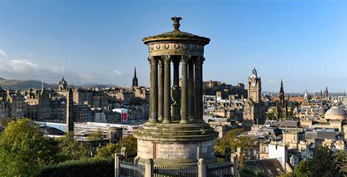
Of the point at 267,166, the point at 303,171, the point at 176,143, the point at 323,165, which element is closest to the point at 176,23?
the point at 176,143

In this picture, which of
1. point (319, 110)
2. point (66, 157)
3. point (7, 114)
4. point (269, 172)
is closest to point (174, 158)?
point (66, 157)

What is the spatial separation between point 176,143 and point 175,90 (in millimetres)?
2894

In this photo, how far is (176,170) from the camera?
16062mm

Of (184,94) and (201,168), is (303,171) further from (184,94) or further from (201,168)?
(201,168)

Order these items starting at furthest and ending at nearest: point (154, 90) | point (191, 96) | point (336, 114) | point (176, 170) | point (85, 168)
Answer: point (336, 114), point (85, 168), point (154, 90), point (191, 96), point (176, 170)

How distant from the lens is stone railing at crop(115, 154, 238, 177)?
51.4 ft

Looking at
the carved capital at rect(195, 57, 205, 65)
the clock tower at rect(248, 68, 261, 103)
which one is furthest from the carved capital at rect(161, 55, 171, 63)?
the clock tower at rect(248, 68, 261, 103)

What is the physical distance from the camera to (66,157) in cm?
3828

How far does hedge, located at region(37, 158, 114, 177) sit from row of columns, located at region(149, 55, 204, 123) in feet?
40.3

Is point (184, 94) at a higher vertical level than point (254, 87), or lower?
lower

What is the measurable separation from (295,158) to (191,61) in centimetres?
3374

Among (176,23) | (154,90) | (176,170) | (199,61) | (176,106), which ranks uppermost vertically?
(176,23)

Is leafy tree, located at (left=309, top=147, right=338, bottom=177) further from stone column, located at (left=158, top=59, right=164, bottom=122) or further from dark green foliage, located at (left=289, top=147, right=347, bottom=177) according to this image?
stone column, located at (left=158, top=59, right=164, bottom=122)

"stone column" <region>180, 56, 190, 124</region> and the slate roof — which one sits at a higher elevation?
"stone column" <region>180, 56, 190, 124</region>
